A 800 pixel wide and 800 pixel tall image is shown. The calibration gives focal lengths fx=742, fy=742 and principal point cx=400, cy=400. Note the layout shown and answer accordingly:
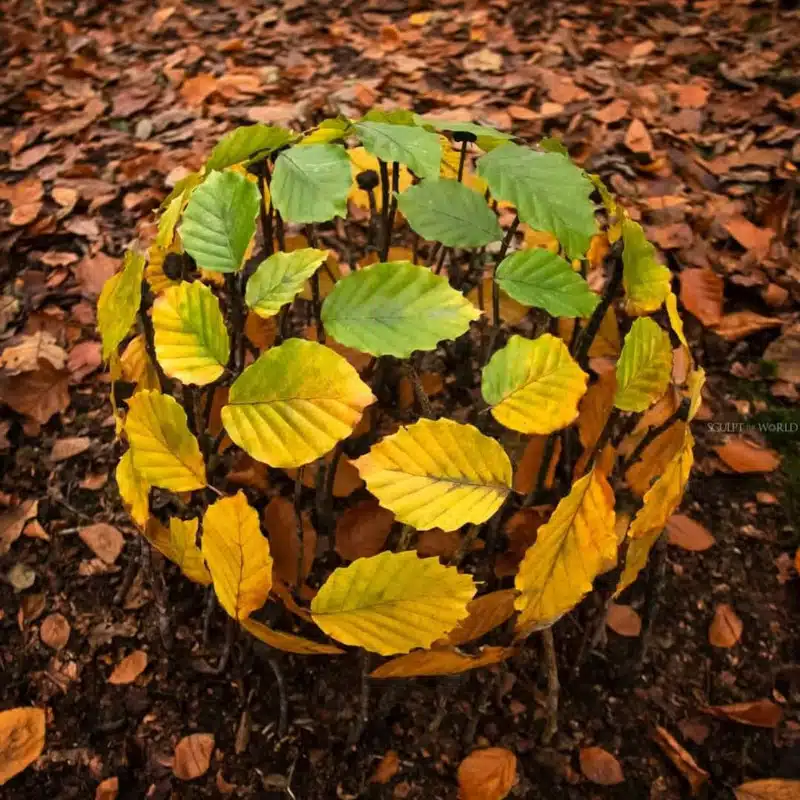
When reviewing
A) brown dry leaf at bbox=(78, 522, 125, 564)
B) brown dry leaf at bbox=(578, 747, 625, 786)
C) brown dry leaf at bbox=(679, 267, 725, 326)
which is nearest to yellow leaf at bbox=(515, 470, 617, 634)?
brown dry leaf at bbox=(578, 747, 625, 786)

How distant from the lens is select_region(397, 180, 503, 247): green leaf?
31.0 inches

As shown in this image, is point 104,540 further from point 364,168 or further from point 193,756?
point 364,168

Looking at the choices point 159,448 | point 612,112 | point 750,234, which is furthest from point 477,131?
point 612,112

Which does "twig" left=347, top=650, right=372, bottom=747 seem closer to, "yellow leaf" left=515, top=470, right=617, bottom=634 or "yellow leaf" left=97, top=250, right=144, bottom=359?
"yellow leaf" left=515, top=470, right=617, bottom=634

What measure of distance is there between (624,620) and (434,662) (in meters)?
0.40

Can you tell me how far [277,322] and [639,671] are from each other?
72 centimetres

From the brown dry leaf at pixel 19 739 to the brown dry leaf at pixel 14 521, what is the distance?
0.90 ft

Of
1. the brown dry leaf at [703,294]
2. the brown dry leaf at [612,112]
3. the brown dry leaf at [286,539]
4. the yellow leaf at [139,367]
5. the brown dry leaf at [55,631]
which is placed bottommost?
the brown dry leaf at [55,631]

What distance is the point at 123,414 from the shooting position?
2.89 feet

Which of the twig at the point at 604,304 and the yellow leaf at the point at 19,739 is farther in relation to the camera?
the yellow leaf at the point at 19,739

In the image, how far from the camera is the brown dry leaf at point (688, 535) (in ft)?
3.84

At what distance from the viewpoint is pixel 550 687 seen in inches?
38.9

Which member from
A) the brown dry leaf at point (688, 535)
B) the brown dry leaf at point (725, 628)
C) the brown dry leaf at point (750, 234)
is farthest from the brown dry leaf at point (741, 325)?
the brown dry leaf at point (725, 628)

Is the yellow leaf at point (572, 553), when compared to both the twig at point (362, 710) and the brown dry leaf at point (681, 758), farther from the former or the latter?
the brown dry leaf at point (681, 758)
